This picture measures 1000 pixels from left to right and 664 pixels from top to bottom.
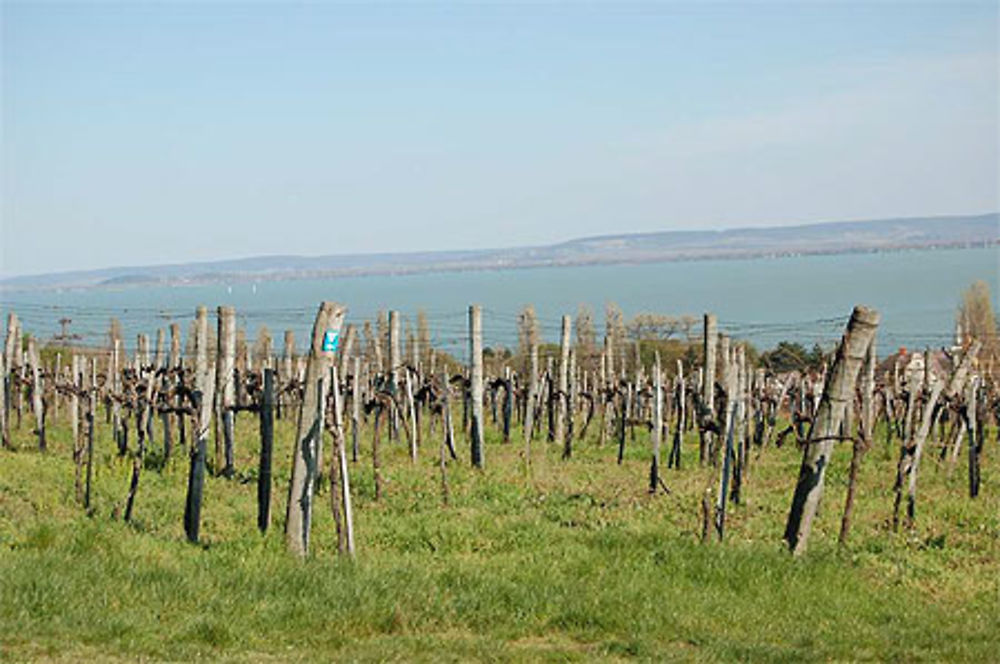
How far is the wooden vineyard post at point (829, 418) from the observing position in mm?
12219

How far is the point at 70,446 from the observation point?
23562 millimetres

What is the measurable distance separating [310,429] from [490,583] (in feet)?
9.12

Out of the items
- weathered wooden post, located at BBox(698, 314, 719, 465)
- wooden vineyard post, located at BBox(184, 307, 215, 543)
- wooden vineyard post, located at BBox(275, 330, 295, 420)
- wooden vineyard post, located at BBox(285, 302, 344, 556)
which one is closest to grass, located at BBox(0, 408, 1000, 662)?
wooden vineyard post, located at BBox(285, 302, 344, 556)

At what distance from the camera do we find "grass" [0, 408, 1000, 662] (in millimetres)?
8641

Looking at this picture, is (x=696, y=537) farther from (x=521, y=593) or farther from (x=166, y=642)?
(x=166, y=642)

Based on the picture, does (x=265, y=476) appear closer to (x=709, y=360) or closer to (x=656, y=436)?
(x=656, y=436)

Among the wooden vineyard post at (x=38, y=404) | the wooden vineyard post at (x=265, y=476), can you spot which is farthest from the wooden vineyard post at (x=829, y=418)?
the wooden vineyard post at (x=38, y=404)

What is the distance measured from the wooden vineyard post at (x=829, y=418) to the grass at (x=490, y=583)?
35cm

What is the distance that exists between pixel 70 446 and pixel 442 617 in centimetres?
1607

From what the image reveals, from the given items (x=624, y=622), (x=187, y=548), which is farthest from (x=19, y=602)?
(x=624, y=622)

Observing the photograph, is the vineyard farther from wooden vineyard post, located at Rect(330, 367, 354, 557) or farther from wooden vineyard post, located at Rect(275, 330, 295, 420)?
wooden vineyard post, located at Rect(275, 330, 295, 420)

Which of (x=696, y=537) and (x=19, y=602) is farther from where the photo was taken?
(x=696, y=537)

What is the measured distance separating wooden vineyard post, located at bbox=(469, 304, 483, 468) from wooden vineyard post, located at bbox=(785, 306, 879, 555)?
31.9ft

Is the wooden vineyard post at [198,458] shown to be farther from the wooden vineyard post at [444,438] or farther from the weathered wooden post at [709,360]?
the weathered wooden post at [709,360]
